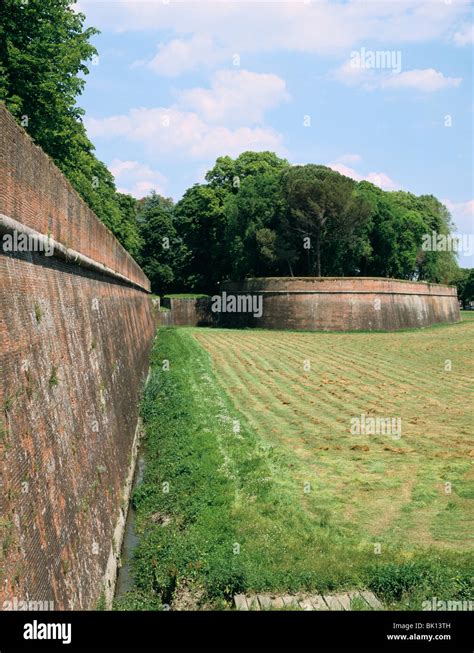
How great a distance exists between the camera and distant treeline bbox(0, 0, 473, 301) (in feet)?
63.2

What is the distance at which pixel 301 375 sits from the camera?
71.8 feet

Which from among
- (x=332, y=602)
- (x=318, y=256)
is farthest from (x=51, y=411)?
(x=318, y=256)

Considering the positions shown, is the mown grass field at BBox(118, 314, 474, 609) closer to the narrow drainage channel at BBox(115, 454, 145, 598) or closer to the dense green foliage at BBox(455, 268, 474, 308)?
the narrow drainage channel at BBox(115, 454, 145, 598)

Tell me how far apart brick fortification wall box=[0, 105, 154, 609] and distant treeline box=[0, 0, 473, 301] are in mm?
10084

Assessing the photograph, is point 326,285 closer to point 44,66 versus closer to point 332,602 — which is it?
point 44,66

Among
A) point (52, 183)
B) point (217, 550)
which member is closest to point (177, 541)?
point (217, 550)

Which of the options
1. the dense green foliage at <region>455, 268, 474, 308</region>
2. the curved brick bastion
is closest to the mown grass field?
the curved brick bastion

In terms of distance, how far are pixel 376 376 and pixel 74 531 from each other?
1662 centimetres

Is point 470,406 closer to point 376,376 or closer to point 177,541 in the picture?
point 376,376

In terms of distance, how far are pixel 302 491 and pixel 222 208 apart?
167 feet

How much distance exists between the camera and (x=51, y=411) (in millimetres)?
6281
